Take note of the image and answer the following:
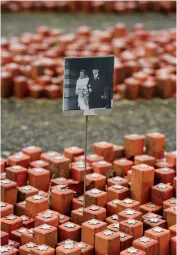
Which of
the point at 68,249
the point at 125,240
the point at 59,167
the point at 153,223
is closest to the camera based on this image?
the point at 68,249

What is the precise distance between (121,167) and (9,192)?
0.62 m

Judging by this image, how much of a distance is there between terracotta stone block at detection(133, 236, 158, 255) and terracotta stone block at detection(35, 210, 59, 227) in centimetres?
35

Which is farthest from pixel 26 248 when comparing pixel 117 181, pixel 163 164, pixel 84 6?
pixel 84 6

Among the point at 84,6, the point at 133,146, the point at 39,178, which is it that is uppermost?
the point at 84,6

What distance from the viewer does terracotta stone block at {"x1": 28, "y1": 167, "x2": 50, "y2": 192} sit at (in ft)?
10.5

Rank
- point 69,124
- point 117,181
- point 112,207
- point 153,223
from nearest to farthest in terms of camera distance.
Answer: point 153,223 < point 112,207 < point 117,181 < point 69,124

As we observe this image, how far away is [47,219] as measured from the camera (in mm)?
2770

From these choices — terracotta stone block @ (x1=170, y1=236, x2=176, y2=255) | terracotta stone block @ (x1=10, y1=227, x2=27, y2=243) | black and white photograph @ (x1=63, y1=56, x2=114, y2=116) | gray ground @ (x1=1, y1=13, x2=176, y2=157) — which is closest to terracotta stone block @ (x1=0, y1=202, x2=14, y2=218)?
terracotta stone block @ (x1=10, y1=227, x2=27, y2=243)

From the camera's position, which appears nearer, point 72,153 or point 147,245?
point 147,245

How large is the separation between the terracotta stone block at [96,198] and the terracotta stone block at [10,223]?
32cm

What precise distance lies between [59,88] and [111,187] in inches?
80.4

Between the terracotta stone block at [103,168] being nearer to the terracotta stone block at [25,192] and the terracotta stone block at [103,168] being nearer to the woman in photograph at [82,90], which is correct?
the terracotta stone block at [25,192]

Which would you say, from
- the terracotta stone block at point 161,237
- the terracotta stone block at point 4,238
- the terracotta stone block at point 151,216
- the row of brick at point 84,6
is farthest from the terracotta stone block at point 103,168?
the row of brick at point 84,6

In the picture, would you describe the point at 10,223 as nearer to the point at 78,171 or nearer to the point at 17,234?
the point at 17,234
